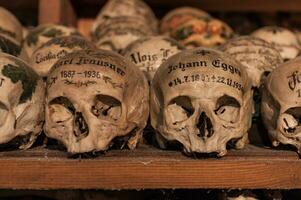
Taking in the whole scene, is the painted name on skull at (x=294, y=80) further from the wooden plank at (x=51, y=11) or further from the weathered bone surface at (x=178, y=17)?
the wooden plank at (x=51, y=11)

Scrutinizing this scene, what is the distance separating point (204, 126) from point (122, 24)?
438 millimetres

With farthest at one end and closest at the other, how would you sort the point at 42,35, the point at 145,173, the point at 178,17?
the point at 178,17, the point at 42,35, the point at 145,173

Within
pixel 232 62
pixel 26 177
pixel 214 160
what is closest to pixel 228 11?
pixel 232 62

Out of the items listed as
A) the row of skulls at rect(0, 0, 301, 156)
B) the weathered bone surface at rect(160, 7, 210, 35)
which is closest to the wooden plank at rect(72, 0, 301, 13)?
the weathered bone surface at rect(160, 7, 210, 35)

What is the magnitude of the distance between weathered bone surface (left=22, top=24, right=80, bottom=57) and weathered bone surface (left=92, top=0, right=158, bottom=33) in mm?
194

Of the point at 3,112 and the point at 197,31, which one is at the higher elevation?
the point at 197,31

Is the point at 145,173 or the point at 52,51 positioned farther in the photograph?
the point at 52,51

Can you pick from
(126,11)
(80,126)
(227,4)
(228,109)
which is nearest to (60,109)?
(80,126)

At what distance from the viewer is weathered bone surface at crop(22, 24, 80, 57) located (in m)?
1.08

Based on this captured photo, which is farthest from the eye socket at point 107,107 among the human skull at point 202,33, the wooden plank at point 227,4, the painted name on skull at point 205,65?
the wooden plank at point 227,4

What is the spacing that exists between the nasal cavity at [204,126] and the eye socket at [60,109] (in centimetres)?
21

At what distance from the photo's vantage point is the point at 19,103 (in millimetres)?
807

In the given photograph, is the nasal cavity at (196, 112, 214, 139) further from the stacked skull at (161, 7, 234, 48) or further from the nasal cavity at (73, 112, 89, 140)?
the stacked skull at (161, 7, 234, 48)

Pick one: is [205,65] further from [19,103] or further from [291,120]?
[19,103]
